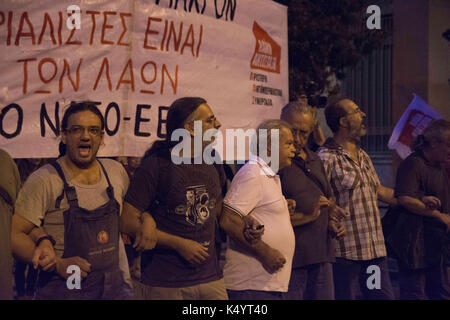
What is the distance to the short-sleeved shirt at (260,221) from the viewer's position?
5191 millimetres

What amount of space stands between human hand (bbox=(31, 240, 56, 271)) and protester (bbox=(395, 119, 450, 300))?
11.8 ft

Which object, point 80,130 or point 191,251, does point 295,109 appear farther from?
point 80,130

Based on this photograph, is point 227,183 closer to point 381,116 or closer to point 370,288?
point 370,288

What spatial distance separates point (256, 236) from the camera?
202 inches

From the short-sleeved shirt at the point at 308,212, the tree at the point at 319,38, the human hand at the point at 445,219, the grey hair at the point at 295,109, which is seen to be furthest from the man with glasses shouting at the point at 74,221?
the tree at the point at 319,38

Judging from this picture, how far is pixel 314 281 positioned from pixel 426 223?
1725 millimetres

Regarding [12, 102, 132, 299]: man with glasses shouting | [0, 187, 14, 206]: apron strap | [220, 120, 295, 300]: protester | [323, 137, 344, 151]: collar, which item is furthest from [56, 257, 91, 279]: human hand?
[323, 137, 344, 151]: collar

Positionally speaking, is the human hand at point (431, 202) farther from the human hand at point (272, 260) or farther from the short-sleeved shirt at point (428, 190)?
the human hand at point (272, 260)

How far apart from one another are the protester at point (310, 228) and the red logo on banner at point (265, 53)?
1.02 metres

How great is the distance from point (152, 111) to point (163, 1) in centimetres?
84

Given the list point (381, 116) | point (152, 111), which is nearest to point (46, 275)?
point (152, 111)

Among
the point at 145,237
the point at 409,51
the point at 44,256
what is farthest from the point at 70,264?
the point at 409,51

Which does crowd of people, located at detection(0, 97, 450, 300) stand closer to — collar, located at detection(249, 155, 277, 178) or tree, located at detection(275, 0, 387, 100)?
collar, located at detection(249, 155, 277, 178)

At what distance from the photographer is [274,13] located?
282 inches
